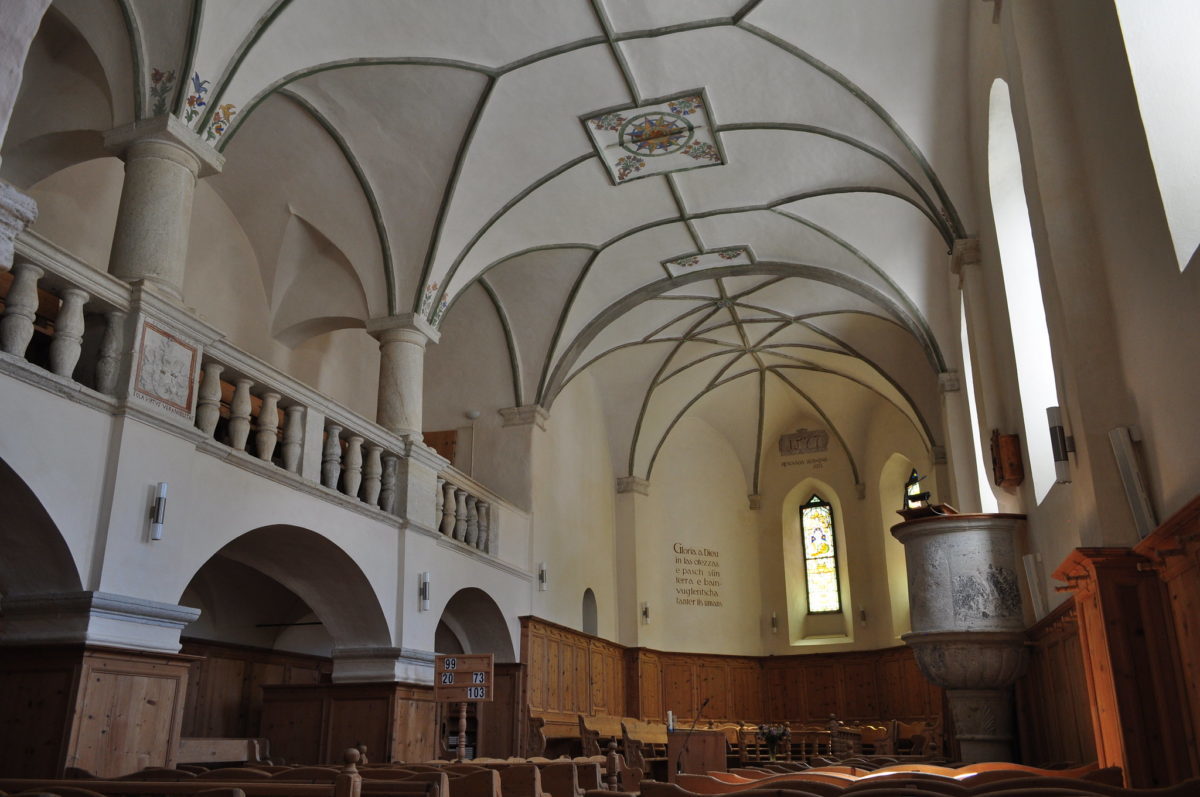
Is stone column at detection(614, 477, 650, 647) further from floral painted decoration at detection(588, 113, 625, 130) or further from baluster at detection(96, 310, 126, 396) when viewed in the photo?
baluster at detection(96, 310, 126, 396)

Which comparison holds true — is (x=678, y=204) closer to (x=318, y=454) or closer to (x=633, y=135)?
(x=633, y=135)

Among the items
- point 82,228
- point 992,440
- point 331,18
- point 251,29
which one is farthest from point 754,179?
point 82,228

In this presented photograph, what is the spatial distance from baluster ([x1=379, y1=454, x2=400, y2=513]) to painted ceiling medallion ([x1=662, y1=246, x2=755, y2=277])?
6.20 meters

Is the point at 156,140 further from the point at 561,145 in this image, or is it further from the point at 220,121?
the point at 561,145

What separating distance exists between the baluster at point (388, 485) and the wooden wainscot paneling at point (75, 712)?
4394 millimetres

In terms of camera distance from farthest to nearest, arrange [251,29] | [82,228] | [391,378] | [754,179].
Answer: [754,179]
[391,378]
[82,228]
[251,29]

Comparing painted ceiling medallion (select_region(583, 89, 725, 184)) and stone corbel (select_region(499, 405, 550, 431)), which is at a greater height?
painted ceiling medallion (select_region(583, 89, 725, 184))

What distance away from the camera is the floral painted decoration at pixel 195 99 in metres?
8.88

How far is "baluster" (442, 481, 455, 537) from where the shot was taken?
13062 mm

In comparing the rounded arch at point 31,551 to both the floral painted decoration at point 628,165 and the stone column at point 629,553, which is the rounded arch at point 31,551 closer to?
the floral painted decoration at point 628,165

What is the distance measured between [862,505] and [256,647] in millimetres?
14072


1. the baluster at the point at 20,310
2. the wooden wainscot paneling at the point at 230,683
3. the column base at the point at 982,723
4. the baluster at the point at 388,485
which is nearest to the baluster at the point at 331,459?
the baluster at the point at 388,485

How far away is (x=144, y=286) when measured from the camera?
768 cm

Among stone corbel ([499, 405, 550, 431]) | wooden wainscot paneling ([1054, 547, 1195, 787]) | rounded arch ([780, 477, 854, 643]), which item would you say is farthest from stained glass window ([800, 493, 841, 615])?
wooden wainscot paneling ([1054, 547, 1195, 787])
